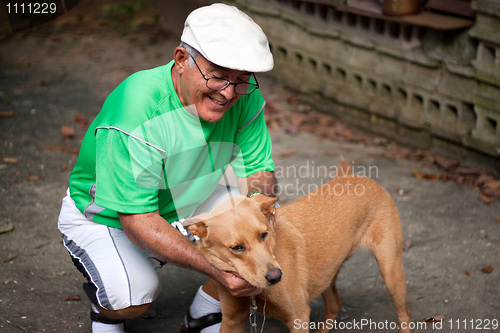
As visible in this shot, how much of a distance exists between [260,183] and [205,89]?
2.48ft

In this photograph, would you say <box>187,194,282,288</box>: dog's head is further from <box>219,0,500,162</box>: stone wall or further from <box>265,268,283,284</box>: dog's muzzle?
<box>219,0,500,162</box>: stone wall

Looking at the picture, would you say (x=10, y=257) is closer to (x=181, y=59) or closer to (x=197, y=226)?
(x=197, y=226)

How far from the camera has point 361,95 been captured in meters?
6.59

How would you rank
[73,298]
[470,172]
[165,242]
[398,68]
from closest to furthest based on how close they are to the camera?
[165,242]
[73,298]
[470,172]
[398,68]

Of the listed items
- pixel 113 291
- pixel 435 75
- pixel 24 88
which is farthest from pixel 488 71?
pixel 24 88

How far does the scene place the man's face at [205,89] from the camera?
2.90m

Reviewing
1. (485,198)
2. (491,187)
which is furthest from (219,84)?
(491,187)

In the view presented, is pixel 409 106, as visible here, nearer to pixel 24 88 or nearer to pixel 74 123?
Answer: pixel 74 123

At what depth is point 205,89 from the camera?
2.95 m

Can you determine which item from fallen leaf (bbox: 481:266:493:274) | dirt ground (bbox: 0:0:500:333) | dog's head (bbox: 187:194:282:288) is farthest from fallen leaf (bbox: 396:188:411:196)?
dog's head (bbox: 187:194:282:288)

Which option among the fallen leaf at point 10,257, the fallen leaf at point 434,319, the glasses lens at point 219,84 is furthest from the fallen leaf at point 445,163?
the fallen leaf at point 10,257

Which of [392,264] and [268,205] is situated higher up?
[268,205]

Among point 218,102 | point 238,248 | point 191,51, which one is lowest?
point 238,248

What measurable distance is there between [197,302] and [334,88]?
13.0 ft
